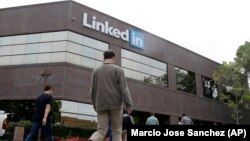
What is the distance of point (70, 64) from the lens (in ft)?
73.5

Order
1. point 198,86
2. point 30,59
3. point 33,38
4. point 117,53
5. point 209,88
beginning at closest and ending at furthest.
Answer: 1. point 30,59
2. point 33,38
3. point 117,53
4. point 198,86
5. point 209,88

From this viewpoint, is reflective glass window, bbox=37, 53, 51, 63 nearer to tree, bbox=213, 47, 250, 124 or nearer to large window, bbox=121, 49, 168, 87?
large window, bbox=121, 49, 168, 87

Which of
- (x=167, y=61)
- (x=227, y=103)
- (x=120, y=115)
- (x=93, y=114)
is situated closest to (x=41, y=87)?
(x=93, y=114)

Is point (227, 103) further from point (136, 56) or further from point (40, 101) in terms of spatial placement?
point (40, 101)

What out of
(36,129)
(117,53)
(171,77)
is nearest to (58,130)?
(117,53)

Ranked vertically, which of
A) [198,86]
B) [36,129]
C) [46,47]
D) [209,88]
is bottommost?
[36,129]

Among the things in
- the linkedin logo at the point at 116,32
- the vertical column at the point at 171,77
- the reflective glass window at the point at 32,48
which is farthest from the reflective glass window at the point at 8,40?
the vertical column at the point at 171,77

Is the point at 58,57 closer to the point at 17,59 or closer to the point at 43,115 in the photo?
the point at 17,59

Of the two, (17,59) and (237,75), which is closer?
Result: (17,59)

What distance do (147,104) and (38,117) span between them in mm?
20689

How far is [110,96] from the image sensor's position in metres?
5.16

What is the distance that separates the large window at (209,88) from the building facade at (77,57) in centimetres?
521

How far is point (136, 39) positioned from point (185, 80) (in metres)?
8.29

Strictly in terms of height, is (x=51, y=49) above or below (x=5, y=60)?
above
